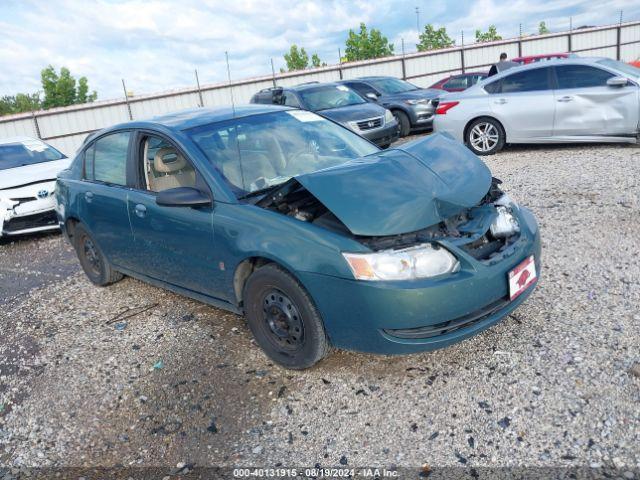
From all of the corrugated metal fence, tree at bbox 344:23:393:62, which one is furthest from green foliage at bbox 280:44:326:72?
the corrugated metal fence

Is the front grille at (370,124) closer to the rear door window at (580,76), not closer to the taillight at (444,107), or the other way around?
the taillight at (444,107)

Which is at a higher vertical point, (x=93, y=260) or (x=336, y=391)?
(x=93, y=260)

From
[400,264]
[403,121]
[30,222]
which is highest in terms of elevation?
[400,264]

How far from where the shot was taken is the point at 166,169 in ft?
12.9

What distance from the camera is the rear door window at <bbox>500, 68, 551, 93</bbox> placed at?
824 cm

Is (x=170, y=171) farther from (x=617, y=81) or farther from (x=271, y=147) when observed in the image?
(x=617, y=81)

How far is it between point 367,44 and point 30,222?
43498 mm

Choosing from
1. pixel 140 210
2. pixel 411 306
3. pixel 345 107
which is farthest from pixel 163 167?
pixel 345 107

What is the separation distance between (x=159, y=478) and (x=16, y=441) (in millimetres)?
1038

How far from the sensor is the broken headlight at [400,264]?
8.99 ft

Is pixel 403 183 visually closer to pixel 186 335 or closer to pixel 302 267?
pixel 302 267

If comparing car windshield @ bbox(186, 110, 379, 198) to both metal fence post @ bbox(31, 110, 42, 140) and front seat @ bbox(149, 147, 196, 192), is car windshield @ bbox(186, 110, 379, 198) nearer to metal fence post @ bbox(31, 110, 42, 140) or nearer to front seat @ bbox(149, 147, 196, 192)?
front seat @ bbox(149, 147, 196, 192)

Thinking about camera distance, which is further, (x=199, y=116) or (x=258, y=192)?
(x=199, y=116)

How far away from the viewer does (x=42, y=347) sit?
409 centimetres
